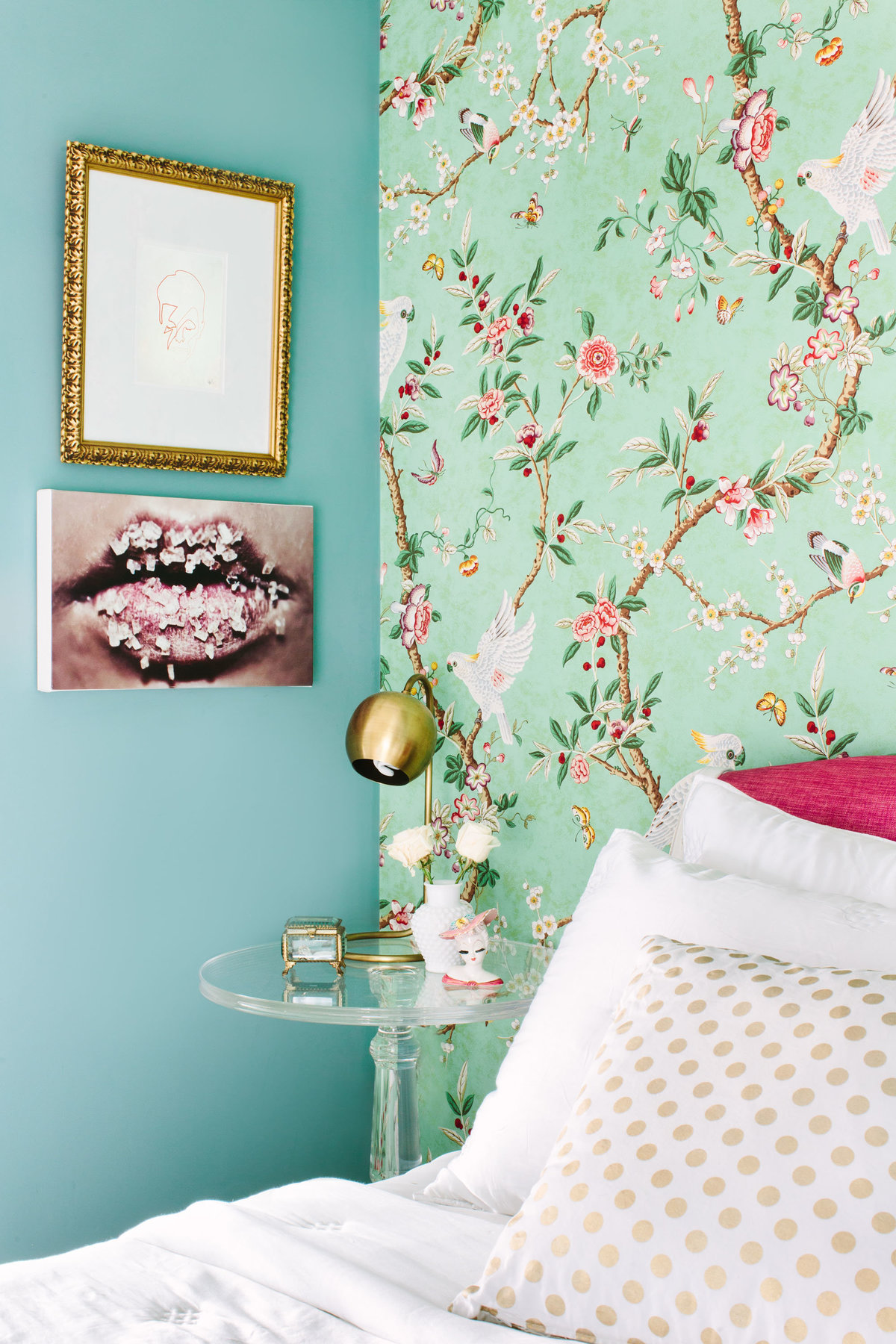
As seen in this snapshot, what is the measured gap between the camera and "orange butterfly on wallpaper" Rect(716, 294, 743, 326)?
1721 mm

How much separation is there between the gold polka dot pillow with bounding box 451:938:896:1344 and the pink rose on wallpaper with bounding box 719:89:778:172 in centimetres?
120

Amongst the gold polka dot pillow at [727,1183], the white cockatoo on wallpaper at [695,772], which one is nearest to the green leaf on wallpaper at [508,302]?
the white cockatoo on wallpaper at [695,772]

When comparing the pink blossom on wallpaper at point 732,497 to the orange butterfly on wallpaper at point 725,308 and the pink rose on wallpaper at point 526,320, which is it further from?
the pink rose on wallpaper at point 526,320

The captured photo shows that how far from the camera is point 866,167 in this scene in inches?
60.3

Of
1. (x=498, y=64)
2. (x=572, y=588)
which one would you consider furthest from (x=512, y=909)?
(x=498, y=64)

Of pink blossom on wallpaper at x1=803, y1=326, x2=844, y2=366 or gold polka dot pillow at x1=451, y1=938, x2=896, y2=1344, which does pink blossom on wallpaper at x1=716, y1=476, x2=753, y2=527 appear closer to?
pink blossom on wallpaper at x1=803, y1=326, x2=844, y2=366

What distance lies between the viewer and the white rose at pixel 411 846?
6.51 ft

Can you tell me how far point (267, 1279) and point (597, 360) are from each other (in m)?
1.45

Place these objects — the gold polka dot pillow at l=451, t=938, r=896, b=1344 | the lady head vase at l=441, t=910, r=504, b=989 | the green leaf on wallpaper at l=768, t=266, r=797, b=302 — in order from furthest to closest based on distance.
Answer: the lady head vase at l=441, t=910, r=504, b=989
the green leaf on wallpaper at l=768, t=266, r=797, b=302
the gold polka dot pillow at l=451, t=938, r=896, b=1344

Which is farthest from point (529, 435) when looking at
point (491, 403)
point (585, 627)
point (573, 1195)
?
point (573, 1195)

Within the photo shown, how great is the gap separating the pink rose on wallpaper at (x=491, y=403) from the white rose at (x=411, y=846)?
2.54ft

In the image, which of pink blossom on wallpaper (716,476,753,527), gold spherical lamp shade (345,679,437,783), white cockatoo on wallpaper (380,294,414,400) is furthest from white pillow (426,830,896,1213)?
white cockatoo on wallpaper (380,294,414,400)

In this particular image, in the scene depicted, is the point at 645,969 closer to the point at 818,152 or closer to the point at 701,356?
the point at 701,356

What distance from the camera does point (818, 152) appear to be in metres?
1.59
